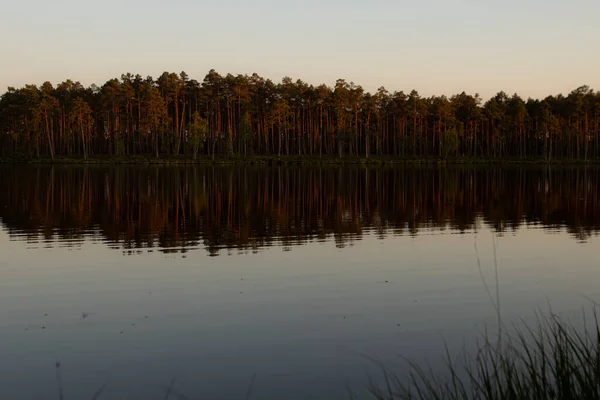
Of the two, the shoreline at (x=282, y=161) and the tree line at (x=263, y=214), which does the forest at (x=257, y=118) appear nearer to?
the shoreline at (x=282, y=161)

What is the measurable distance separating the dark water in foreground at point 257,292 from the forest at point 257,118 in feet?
370

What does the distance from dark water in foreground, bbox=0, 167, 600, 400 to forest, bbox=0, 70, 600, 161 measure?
113m

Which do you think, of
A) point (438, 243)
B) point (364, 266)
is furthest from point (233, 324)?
point (438, 243)

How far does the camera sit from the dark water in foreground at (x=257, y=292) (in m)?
11.5

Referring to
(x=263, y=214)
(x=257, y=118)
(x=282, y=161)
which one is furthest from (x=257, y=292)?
(x=257, y=118)

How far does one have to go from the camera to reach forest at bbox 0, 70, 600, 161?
150000 millimetres

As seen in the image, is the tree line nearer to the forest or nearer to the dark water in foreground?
the dark water in foreground

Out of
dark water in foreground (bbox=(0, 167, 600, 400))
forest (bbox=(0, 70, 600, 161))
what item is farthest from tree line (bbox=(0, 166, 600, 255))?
forest (bbox=(0, 70, 600, 161))

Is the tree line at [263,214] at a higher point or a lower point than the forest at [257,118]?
lower

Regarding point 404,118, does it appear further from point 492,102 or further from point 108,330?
point 108,330

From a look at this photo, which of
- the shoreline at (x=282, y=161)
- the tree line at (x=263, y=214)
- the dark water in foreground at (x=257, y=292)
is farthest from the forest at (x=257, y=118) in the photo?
the dark water in foreground at (x=257, y=292)

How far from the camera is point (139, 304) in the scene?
16484 millimetres

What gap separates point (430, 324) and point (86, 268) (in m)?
12.5

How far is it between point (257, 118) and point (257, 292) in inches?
5758
